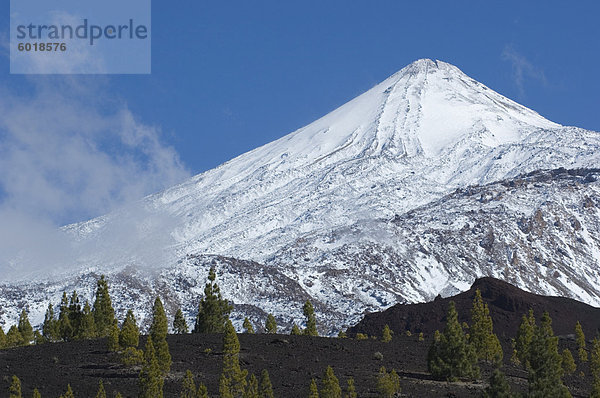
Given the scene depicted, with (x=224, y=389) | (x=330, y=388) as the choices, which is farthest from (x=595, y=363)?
(x=224, y=389)

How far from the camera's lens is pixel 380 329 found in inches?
4242

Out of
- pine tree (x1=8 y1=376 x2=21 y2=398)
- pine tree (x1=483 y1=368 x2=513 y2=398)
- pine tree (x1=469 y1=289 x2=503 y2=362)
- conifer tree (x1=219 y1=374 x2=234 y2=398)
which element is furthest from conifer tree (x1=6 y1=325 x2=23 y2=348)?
pine tree (x1=483 y1=368 x2=513 y2=398)

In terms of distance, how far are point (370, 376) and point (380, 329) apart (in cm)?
5025

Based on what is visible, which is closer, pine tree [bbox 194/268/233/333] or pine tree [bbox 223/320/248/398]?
pine tree [bbox 223/320/248/398]

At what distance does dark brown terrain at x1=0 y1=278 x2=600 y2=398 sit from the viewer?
54031 millimetres

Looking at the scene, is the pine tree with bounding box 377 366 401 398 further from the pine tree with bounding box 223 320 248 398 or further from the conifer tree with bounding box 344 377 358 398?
the pine tree with bounding box 223 320 248 398

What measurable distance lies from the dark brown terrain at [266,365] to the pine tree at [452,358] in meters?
0.70

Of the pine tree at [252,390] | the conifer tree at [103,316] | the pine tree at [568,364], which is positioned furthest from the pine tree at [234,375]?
the pine tree at [568,364]

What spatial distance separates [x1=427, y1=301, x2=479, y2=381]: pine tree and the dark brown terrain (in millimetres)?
700

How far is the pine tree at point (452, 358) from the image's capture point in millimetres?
58938

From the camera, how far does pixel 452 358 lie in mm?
59062

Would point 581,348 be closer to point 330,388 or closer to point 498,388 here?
point 498,388

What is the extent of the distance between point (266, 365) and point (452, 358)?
10767 mm

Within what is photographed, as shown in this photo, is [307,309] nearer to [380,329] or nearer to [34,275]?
[380,329]
